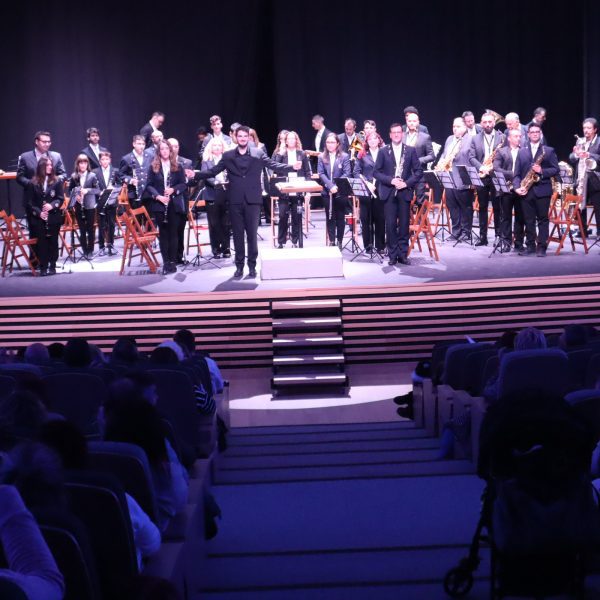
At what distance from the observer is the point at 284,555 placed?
391 cm

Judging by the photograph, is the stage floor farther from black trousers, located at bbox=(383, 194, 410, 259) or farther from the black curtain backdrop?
the black curtain backdrop

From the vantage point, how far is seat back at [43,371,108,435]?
192 inches

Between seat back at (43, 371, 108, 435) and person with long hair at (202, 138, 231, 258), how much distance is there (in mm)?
6095

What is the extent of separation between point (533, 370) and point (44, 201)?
21.9ft

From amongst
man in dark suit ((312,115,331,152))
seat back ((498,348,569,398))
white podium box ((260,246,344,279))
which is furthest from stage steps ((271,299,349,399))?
man in dark suit ((312,115,331,152))

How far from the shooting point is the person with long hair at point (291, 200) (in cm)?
1144

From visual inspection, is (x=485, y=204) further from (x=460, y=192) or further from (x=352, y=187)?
(x=352, y=187)

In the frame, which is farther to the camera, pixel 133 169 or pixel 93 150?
pixel 93 150

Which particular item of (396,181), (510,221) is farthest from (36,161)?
(510,221)

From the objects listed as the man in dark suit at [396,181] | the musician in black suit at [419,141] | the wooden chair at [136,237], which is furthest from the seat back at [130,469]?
the musician in black suit at [419,141]

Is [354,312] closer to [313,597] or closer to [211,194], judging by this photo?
[211,194]

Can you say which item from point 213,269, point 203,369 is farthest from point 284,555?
point 213,269

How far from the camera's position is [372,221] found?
1095 cm

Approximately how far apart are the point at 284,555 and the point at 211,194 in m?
7.47
